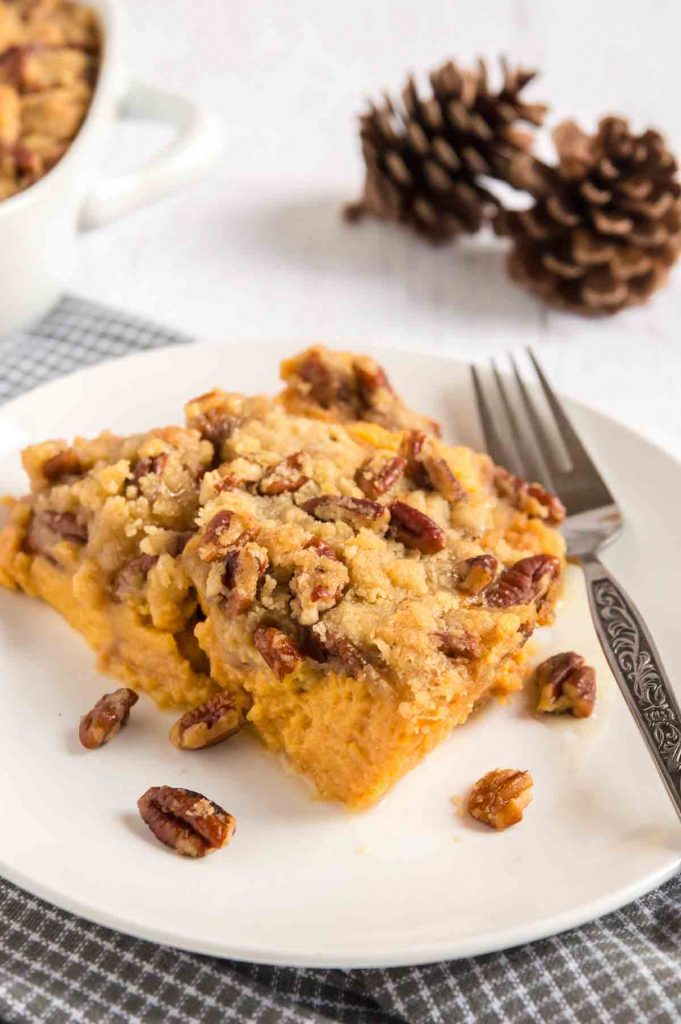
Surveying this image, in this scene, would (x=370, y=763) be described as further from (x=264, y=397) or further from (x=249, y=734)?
(x=264, y=397)

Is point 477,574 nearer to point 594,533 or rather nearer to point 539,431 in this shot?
point 594,533

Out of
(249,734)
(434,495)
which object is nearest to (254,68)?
(434,495)

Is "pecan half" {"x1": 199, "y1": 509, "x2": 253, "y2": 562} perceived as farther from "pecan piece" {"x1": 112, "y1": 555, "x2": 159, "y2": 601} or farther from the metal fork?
the metal fork

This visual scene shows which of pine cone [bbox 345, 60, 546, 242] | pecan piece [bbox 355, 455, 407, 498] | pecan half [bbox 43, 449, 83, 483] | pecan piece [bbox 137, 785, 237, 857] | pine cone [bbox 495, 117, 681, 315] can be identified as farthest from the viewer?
pine cone [bbox 345, 60, 546, 242]

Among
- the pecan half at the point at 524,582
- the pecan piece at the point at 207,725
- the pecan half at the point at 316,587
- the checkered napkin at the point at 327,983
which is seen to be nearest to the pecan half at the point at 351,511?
the pecan half at the point at 316,587

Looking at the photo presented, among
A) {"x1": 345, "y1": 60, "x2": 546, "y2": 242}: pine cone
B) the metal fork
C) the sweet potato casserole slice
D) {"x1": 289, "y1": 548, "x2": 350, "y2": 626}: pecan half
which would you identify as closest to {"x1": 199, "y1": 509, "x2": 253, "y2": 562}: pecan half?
the sweet potato casserole slice

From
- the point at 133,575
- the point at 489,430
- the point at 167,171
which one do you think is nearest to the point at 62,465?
the point at 133,575

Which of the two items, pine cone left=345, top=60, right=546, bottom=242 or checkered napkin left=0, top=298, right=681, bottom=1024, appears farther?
pine cone left=345, top=60, right=546, bottom=242
